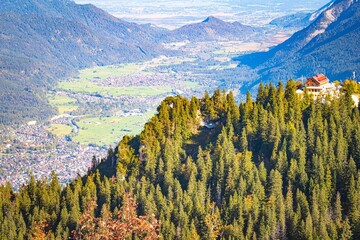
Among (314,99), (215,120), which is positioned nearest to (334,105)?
(314,99)

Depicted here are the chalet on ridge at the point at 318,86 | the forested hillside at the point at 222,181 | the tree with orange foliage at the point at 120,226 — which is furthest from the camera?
the chalet on ridge at the point at 318,86

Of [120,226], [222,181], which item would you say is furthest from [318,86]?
[120,226]

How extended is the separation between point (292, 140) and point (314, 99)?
18855 millimetres

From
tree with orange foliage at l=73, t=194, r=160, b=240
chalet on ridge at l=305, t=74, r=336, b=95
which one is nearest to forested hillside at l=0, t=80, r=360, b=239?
tree with orange foliage at l=73, t=194, r=160, b=240

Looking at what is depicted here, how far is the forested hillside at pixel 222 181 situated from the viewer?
87.7 m

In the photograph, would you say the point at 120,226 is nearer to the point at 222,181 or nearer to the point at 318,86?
the point at 222,181

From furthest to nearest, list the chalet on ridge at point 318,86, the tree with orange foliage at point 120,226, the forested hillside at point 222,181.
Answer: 1. the chalet on ridge at point 318,86
2. the forested hillside at point 222,181
3. the tree with orange foliage at point 120,226

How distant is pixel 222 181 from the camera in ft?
319

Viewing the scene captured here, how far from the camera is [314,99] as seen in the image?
11788cm

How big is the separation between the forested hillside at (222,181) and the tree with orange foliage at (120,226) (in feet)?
0.62

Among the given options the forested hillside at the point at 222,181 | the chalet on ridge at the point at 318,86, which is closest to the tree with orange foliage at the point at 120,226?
the forested hillside at the point at 222,181

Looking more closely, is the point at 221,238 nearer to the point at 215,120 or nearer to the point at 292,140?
the point at 292,140

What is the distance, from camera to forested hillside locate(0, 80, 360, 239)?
288 feet

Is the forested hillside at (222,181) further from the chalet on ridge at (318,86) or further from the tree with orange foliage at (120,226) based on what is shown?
the chalet on ridge at (318,86)
